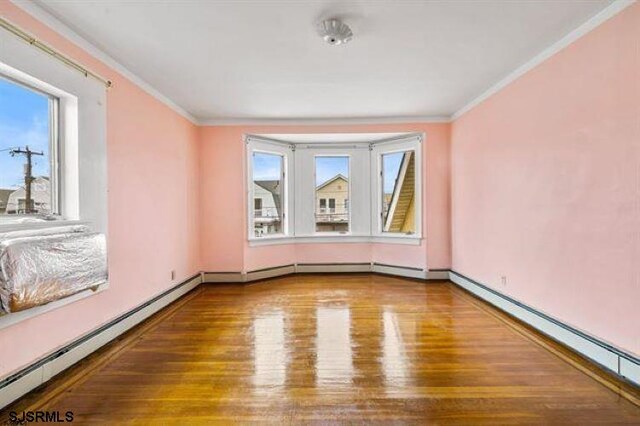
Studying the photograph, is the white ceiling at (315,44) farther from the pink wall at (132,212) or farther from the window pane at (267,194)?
the window pane at (267,194)

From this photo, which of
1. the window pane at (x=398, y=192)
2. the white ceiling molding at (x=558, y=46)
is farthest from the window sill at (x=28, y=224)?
the window pane at (x=398, y=192)

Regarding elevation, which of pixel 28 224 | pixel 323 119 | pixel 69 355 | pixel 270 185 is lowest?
pixel 69 355

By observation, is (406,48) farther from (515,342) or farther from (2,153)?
(2,153)

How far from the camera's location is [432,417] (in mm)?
1842

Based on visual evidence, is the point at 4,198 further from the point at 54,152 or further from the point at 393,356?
the point at 393,356

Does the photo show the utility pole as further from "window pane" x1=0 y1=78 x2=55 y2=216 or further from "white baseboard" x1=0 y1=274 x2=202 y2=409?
"white baseboard" x1=0 y1=274 x2=202 y2=409

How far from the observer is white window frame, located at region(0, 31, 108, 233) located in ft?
7.09

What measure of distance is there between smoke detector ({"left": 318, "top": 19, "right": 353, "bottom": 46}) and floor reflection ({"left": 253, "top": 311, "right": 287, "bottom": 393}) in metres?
2.49

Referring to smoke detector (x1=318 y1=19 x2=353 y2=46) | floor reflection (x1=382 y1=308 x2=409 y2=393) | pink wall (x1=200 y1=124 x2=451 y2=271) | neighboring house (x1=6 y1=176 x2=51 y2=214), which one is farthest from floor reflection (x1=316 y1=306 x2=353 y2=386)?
smoke detector (x1=318 y1=19 x2=353 y2=46)

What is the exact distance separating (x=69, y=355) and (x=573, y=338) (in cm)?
387

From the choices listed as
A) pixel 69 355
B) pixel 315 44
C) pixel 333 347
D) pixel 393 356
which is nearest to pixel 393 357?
pixel 393 356

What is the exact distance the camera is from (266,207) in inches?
219

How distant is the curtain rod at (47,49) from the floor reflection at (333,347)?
2.89 metres

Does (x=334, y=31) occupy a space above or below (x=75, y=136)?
above
